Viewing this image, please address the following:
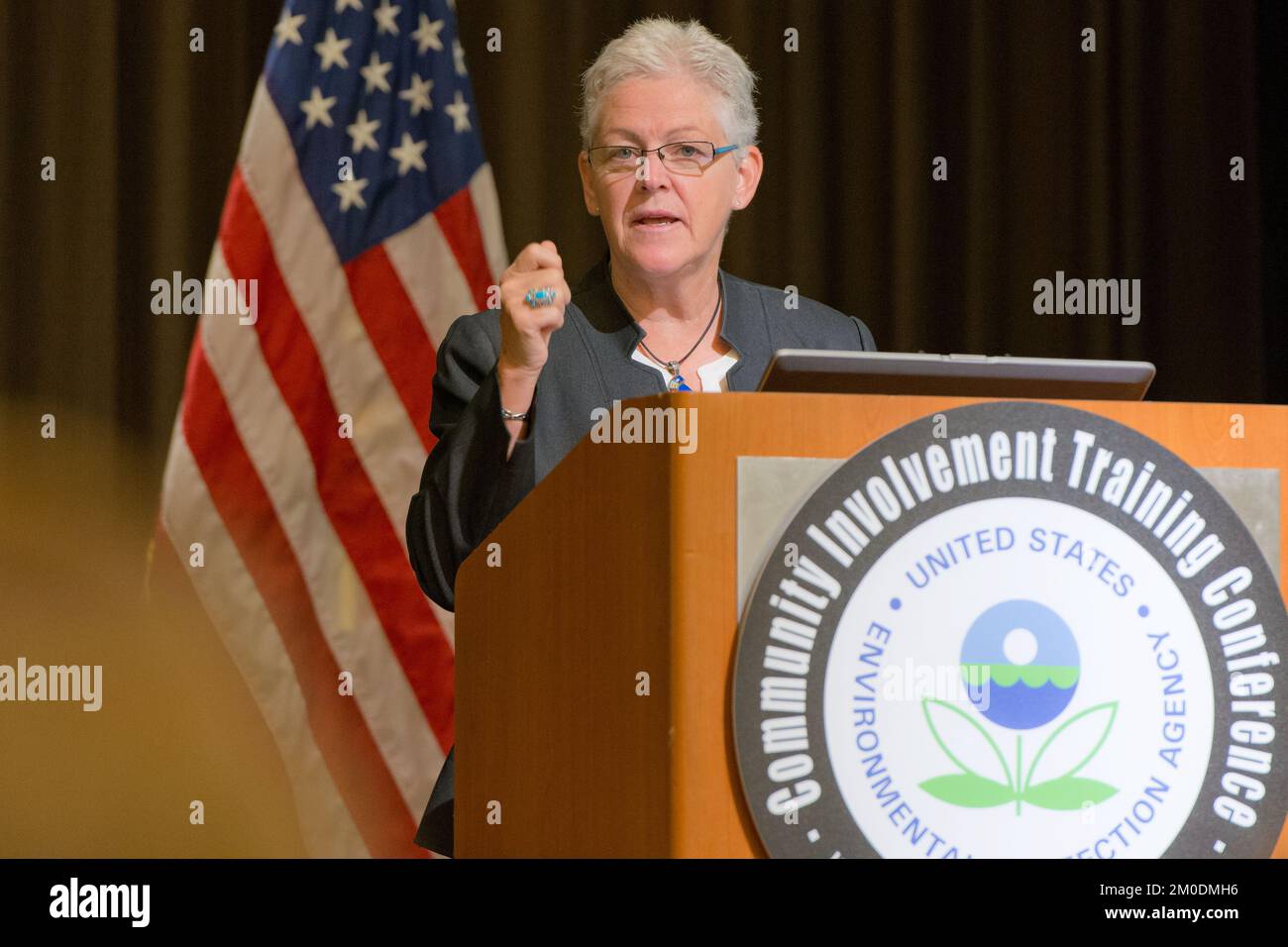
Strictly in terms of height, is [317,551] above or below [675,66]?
below

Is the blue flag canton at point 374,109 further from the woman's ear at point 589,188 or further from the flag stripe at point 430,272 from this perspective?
the woman's ear at point 589,188

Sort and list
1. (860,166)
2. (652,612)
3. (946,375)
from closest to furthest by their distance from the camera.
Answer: (652,612)
(946,375)
(860,166)

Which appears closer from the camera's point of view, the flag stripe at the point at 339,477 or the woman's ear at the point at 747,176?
the woman's ear at the point at 747,176

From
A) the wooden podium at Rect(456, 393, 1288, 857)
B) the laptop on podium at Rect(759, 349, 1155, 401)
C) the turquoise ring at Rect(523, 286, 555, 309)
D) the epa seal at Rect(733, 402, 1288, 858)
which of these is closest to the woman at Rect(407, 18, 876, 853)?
the turquoise ring at Rect(523, 286, 555, 309)

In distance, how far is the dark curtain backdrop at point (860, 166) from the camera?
133 inches

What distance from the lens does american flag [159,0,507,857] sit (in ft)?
10.7

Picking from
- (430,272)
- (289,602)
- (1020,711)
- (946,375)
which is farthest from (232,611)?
Result: (1020,711)

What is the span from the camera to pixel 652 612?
109cm

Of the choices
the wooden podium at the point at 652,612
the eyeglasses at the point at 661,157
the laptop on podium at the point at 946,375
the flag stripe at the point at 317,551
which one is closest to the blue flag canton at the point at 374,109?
the flag stripe at the point at 317,551

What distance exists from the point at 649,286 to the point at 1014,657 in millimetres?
926

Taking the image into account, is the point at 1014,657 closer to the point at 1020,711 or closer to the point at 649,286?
the point at 1020,711

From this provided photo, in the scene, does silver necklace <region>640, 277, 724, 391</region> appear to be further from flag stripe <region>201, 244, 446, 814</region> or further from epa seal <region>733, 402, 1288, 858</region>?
flag stripe <region>201, 244, 446, 814</region>

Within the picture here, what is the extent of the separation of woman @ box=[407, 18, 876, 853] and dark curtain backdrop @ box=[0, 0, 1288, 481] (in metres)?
1.50
